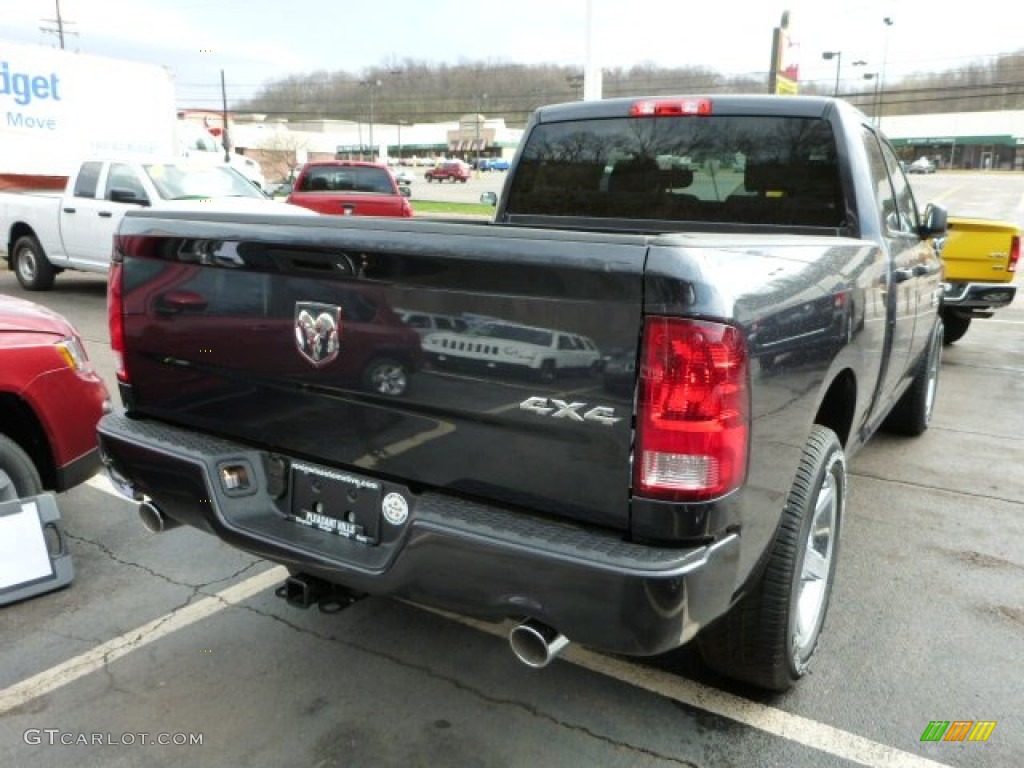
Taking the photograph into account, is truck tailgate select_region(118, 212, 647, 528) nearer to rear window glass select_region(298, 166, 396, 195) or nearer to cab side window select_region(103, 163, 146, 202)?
cab side window select_region(103, 163, 146, 202)

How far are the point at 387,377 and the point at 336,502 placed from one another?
17.3 inches

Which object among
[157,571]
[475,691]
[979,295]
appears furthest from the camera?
[979,295]

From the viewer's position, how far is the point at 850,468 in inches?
205

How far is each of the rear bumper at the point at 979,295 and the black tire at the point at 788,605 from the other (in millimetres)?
5736

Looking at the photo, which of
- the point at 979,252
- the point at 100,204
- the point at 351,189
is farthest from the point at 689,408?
the point at 351,189

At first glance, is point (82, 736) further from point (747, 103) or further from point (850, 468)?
point (850, 468)

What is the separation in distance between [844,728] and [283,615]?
209 centimetres

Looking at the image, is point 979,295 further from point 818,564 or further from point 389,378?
point 389,378

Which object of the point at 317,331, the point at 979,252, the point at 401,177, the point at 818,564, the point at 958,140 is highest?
the point at 958,140

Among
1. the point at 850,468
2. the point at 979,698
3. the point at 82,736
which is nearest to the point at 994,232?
the point at 850,468

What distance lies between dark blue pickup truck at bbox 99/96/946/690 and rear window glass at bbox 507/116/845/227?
635 mm

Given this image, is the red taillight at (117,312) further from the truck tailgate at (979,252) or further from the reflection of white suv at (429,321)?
the truck tailgate at (979,252)

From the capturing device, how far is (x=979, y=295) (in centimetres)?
783

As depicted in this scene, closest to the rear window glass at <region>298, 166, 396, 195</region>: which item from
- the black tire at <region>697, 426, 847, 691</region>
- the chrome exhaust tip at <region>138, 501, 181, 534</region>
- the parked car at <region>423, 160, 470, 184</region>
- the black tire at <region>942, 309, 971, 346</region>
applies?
the black tire at <region>942, 309, 971, 346</region>
